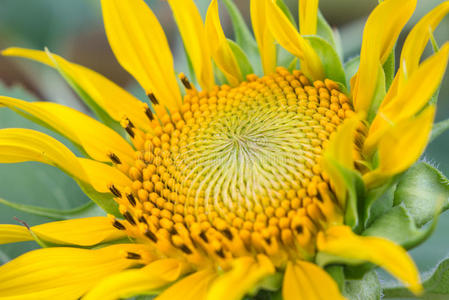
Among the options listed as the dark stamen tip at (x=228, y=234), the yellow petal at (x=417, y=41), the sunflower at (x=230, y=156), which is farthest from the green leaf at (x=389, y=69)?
the dark stamen tip at (x=228, y=234)

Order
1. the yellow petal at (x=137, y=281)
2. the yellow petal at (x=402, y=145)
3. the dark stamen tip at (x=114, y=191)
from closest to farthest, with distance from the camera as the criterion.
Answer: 1. the yellow petal at (x=402, y=145)
2. the yellow petal at (x=137, y=281)
3. the dark stamen tip at (x=114, y=191)

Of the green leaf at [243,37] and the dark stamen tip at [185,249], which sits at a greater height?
the green leaf at [243,37]

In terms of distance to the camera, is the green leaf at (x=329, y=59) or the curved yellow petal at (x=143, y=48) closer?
the green leaf at (x=329, y=59)

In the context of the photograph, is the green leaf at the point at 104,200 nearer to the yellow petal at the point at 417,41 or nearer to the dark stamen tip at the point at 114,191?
the dark stamen tip at the point at 114,191

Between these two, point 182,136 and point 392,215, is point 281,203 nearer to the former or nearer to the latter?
point 392,215

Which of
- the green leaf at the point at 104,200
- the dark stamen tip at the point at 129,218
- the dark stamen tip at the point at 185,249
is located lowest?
the dark stamen tip at the point at 185,249
